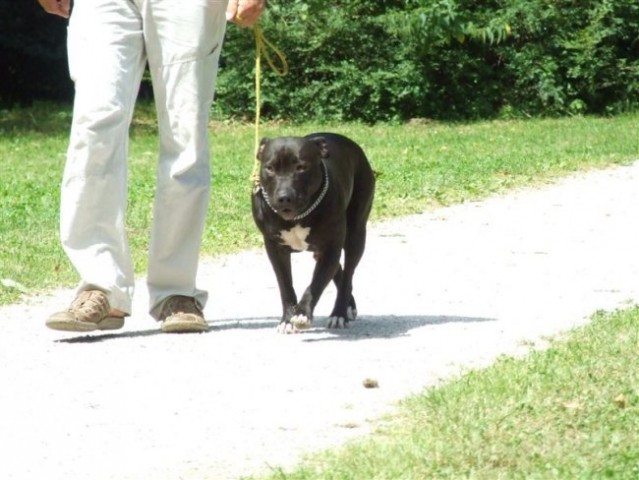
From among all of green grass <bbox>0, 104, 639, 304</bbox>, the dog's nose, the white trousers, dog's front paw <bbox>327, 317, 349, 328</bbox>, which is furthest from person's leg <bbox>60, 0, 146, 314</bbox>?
green grass <bbox>0, 104, 639, 304</bbox>

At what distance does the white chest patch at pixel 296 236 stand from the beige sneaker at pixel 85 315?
0.82 meters

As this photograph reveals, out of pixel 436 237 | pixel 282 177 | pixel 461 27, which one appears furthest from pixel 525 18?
pixel 282 177

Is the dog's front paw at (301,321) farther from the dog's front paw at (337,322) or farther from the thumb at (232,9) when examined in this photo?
the thumb at (232,9)

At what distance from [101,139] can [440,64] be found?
15903 mm

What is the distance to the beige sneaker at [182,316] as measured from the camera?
656 centimetres

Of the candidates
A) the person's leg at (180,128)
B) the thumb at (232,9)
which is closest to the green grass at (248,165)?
the person's leg at (180,128)

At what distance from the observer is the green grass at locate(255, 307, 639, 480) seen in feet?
14.1

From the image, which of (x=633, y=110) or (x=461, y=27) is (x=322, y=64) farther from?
(x=633, y=110)

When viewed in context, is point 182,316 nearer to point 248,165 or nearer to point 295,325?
point 295,325

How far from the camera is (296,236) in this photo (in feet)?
21.7

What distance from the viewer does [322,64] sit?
22.1 meters

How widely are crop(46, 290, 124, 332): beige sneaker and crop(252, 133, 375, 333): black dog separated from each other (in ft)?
2.55

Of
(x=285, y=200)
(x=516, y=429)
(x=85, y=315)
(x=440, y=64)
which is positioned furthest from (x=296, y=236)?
(x=440, y=64)

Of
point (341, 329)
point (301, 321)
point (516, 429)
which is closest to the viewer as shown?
point (516, 429)
